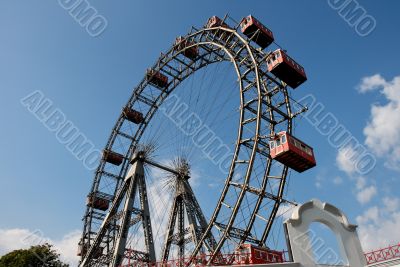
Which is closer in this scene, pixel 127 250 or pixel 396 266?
pixel 396 266

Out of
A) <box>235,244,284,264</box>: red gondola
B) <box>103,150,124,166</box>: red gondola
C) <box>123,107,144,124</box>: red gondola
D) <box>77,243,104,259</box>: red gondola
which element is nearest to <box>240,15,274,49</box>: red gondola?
<box>123,107,144,124</box>: red gondola

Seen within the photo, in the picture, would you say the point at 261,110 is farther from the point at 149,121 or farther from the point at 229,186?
the point at 149,121

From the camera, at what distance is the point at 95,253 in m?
35.2

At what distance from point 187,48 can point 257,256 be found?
22810 mm

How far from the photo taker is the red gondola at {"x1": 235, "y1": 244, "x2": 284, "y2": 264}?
19.3 m

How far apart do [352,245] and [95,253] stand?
24.0 meters

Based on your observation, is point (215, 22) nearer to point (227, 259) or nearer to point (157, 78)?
point (157, 78)

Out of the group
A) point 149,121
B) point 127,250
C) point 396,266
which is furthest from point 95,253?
point 396,266

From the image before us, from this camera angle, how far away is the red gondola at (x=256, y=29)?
106ft

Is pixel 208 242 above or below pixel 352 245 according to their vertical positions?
above

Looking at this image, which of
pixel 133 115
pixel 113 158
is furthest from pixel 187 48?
pixel 113 158

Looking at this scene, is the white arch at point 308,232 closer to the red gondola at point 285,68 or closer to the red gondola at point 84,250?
the red gondola at point 285,68

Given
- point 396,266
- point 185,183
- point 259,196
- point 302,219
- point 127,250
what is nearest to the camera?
point 396,266

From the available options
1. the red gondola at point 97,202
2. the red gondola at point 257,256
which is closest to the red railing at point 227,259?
the red gondola at point 257,256
